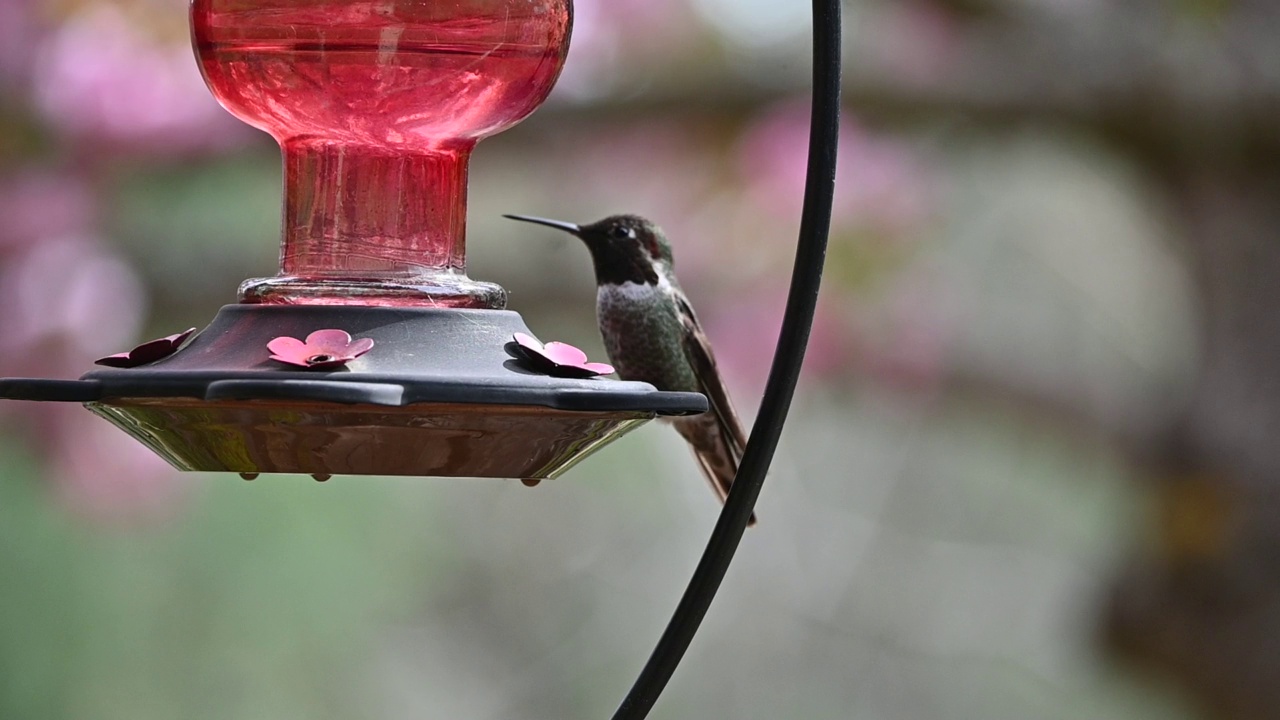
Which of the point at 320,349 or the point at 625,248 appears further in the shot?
the point at 625,248

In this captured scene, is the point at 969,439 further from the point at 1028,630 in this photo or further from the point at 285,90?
the point at 285,90

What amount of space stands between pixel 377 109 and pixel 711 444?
1.15 metres

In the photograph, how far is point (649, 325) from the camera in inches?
111

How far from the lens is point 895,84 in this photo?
201 inches

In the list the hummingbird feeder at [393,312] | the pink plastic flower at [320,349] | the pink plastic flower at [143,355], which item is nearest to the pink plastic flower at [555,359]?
the hummingbird feeder at [393,312]

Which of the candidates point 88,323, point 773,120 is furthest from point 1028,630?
point 88,323

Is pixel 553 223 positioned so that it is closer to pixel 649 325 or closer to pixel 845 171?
pixel 649 325

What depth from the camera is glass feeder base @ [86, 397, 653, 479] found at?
55.8 inches

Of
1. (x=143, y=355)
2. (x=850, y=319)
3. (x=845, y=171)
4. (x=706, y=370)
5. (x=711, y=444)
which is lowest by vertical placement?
(x=850, y=319)

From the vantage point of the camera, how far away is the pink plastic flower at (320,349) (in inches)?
54.6

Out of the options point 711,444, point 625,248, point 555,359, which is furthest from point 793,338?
point 625,248

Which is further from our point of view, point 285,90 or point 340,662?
point 340,662

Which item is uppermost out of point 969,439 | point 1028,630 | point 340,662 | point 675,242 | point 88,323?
point 675,242

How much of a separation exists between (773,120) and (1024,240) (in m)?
3.68
